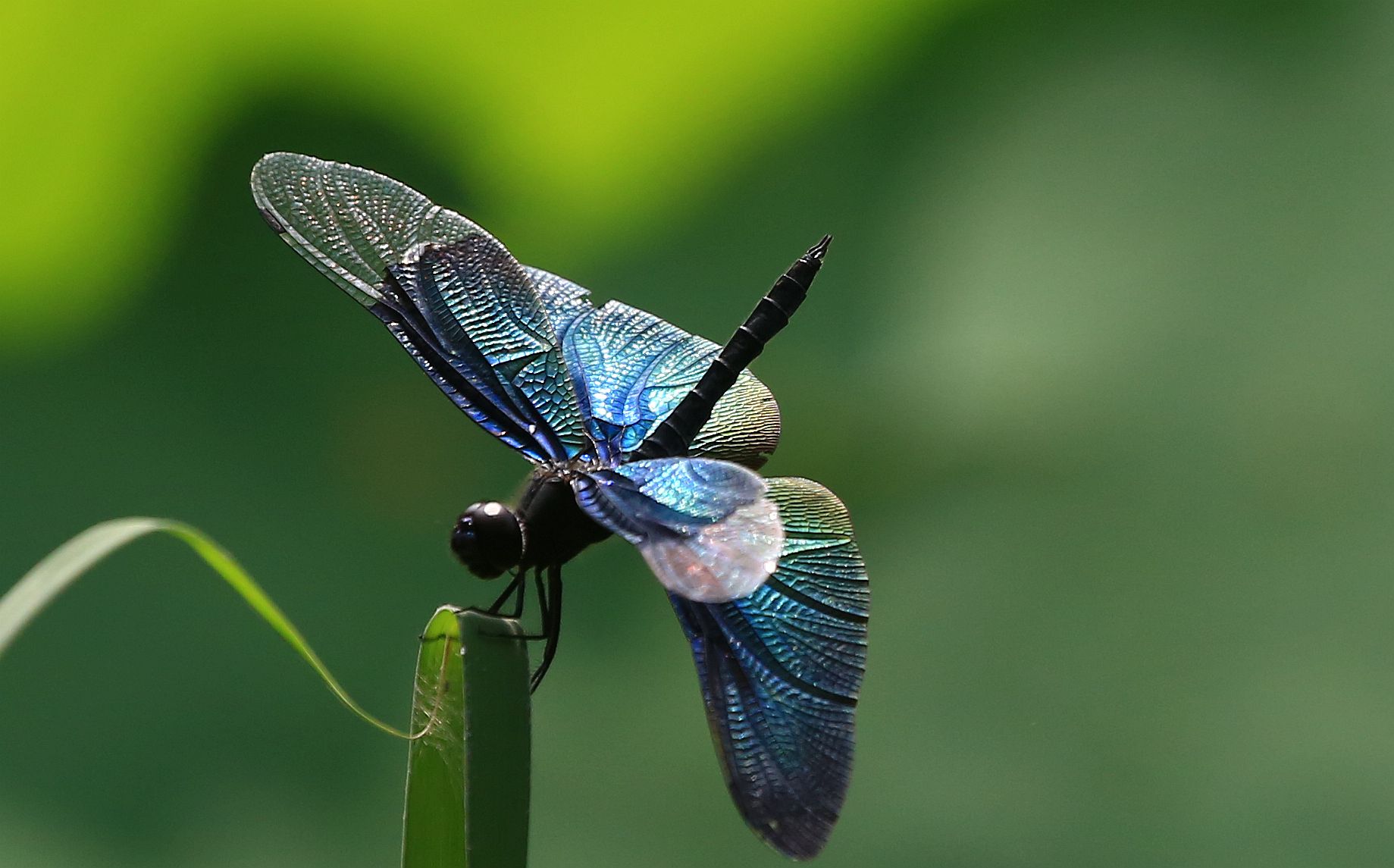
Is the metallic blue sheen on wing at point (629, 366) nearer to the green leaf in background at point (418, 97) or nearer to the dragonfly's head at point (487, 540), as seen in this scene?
the dragonfly's head at point (487, 540)

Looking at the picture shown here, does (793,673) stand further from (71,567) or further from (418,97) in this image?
(418,97)

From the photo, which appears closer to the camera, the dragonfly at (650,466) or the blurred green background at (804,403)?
the dragonfly at (650,466)

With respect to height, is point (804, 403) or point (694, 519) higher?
point (694, 519)

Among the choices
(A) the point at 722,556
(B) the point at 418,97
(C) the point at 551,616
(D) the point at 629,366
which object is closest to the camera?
(A) the point at 722,556

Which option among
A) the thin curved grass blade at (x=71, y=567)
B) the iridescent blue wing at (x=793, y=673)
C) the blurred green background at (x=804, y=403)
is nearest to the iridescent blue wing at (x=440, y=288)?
the iridescent blue wing at (x=793, y=673)

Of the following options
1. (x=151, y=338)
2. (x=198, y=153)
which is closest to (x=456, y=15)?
(x=198, y=153)

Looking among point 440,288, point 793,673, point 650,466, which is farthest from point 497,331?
point 793,673

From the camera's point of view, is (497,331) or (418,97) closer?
(497,331)
